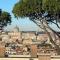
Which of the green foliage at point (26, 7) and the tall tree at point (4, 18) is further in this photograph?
the tall tree at point (4, 18)

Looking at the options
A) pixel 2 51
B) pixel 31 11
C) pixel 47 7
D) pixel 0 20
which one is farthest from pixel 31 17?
pixel 0 20

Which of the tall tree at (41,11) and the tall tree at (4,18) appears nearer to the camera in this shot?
the tall tree at (41,11)

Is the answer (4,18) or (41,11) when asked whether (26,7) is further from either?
(4,18)

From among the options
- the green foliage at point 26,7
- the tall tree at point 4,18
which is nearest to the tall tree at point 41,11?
the green foliage at point 26,7

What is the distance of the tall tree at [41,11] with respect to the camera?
20.8m

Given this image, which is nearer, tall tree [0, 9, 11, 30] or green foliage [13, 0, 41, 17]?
green foliage [13, 0, 41, 17]

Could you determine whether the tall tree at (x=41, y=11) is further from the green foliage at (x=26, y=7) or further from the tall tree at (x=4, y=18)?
the tall tree at (x=4, y=18)

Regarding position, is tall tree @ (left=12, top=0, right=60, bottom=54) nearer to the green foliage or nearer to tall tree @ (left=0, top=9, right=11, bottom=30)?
the green foliage

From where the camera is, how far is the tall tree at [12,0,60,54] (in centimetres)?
2077

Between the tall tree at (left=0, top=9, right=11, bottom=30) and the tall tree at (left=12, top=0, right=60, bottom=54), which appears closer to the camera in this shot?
the tall tree at (left=12, top=0, right=60, bottom=54)

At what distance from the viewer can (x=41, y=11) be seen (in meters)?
22.1

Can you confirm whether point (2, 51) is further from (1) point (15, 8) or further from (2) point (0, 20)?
(2) point (0, 20)

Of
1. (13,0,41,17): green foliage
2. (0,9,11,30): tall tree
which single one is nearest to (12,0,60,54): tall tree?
(13,0,41,17): green foliage

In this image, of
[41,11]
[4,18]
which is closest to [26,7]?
[41,11]
